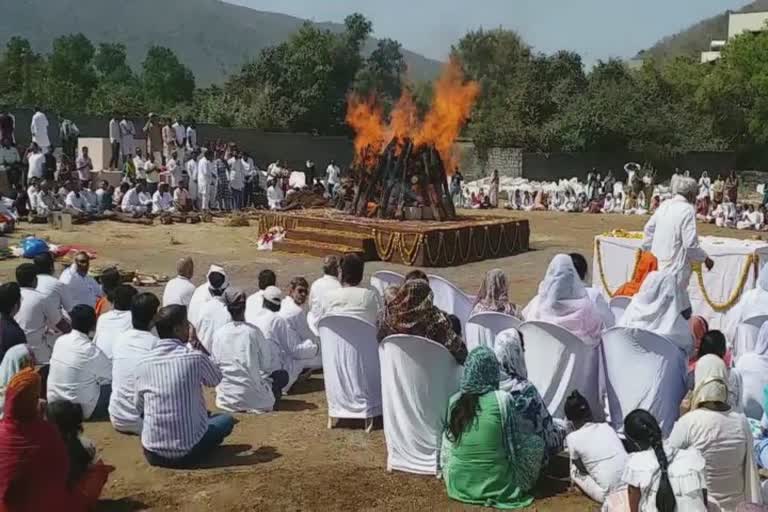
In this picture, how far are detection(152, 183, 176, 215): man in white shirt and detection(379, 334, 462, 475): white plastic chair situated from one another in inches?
658

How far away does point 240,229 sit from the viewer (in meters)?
20.5

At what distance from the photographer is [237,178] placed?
2436cm

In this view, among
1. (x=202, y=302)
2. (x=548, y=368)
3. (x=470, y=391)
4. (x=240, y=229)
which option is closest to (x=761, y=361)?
(x=548, y=368)

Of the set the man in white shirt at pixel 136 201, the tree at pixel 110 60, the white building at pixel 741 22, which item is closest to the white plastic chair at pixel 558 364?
the man in white shirt at pixel 136 201

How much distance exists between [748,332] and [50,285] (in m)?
5.86

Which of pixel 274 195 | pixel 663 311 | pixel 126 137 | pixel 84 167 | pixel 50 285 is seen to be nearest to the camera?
pixel 663 311

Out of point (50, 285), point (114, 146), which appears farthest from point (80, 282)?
point (114, 146)

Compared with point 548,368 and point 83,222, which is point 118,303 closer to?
point 548,368

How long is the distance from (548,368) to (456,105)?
43.4 feet

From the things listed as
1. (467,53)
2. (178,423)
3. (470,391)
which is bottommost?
(178,423)

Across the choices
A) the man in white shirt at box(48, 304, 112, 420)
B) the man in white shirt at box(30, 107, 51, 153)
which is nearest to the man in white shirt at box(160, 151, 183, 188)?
the man in white shirt at box(30, 107, 51, 153)

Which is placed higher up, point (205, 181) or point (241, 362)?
point (205, 181)

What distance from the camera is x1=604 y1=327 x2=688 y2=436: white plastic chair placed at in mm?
6062

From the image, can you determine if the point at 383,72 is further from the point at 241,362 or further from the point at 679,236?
the point at 241,362
